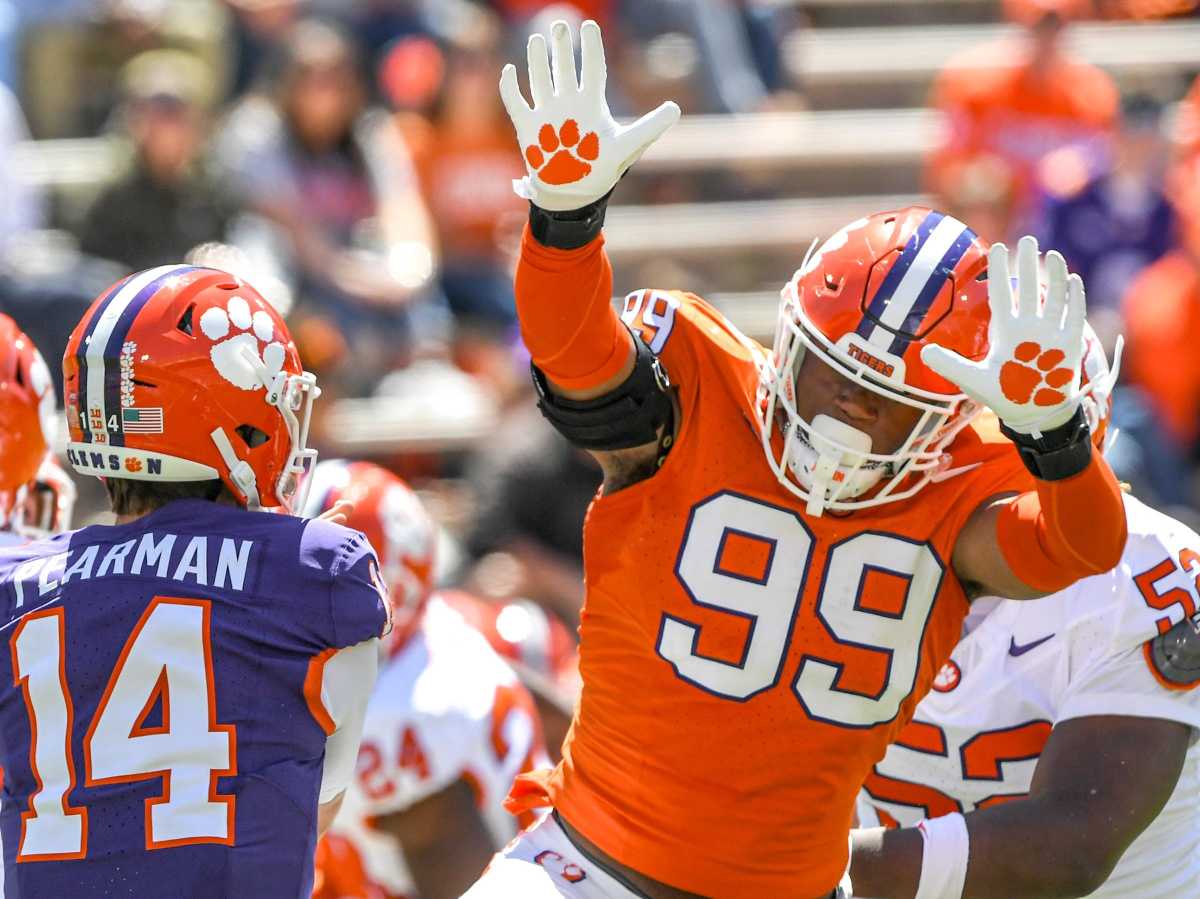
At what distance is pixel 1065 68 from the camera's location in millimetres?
9438

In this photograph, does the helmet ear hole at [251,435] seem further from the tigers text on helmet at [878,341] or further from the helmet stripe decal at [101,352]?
the tigers text on helmet at [878,341]

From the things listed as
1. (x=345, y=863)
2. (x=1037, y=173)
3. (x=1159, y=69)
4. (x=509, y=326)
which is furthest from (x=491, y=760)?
(x=1159, y=69)

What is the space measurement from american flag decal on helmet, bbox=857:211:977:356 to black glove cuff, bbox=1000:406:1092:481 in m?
0.31

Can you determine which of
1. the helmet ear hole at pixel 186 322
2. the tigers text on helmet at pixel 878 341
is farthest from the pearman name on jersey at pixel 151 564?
the tigers text on helmet at pixel 878 341

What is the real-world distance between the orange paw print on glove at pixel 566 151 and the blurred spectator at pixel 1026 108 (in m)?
6.53

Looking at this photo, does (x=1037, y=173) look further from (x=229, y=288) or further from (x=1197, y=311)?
(x=229, y=288)

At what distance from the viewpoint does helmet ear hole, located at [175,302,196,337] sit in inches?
122

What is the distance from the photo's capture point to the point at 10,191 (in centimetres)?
775

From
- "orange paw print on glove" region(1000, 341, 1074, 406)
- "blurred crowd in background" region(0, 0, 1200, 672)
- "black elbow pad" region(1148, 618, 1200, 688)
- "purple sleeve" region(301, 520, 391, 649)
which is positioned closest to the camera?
"orange paw print on glove" region(1000, 341, 1074, 406)

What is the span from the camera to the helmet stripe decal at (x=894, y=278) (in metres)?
3.18

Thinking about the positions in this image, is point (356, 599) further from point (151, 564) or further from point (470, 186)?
point (470, 186)

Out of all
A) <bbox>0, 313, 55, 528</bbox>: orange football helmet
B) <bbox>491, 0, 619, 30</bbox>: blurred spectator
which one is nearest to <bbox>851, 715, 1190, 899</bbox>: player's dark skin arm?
<bbox>0, 313, 55, 528</bbox>: orange football helmet

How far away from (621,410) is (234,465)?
64cm

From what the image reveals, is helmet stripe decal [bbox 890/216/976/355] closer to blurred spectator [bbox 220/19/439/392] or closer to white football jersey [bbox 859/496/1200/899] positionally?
white football jersey [bbox 859/496/1200/899]
